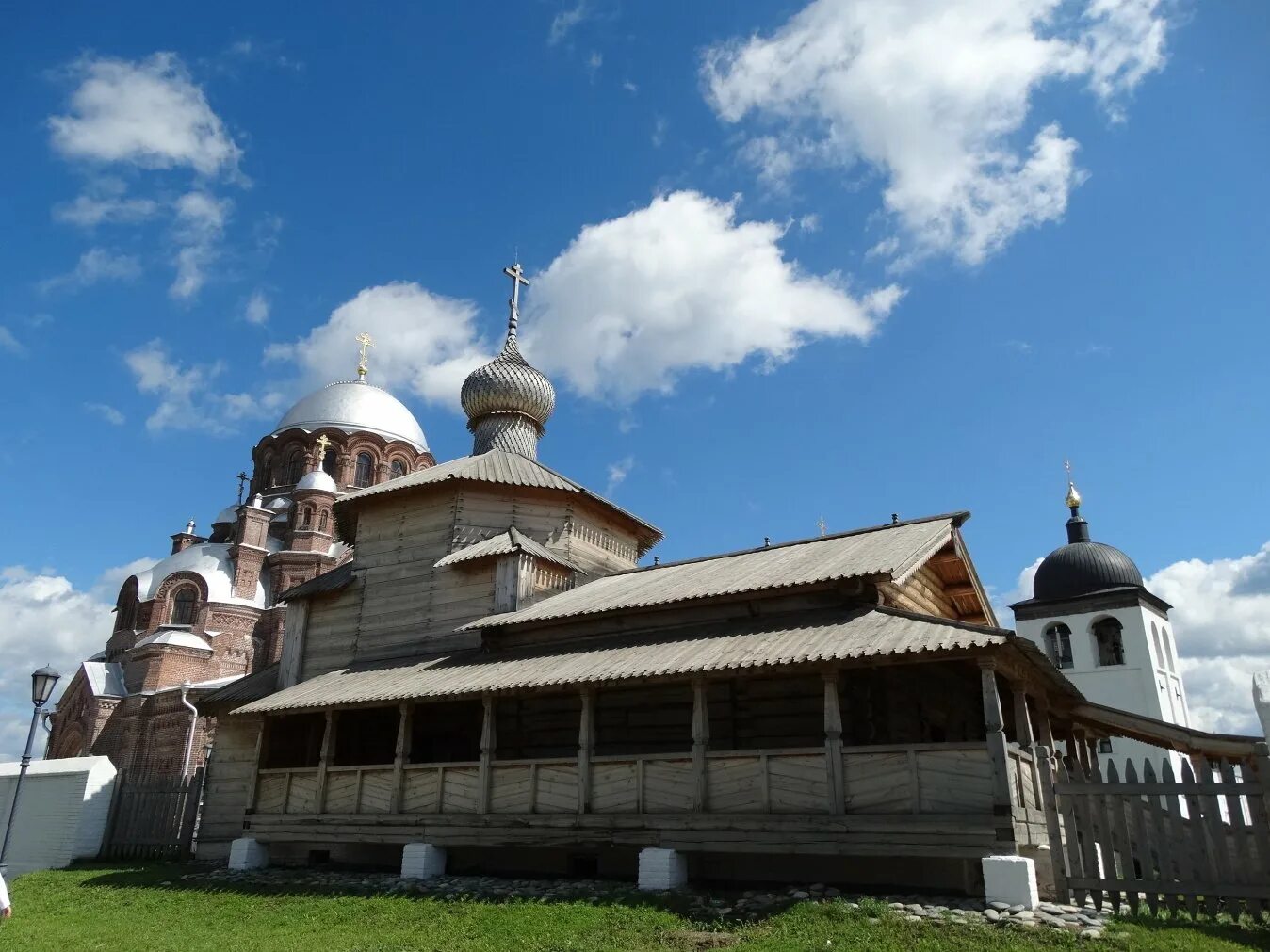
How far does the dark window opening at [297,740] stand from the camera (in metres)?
17.6

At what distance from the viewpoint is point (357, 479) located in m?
45.2

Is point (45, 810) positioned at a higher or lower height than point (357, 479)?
lower

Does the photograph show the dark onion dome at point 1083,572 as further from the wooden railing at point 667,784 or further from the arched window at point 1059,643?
the wooden railing at point 667,784

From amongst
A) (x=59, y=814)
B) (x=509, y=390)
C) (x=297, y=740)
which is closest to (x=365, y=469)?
(x=509, y=390)

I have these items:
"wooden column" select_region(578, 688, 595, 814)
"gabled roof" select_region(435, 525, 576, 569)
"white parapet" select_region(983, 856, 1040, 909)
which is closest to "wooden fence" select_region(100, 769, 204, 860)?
"gabled roof" select_region(435, 525, 576, 569)

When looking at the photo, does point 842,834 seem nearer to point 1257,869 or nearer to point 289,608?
point 1257,869

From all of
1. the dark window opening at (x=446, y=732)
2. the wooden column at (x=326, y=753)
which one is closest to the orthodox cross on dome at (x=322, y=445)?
the dark window opening at (x=446, y=732)

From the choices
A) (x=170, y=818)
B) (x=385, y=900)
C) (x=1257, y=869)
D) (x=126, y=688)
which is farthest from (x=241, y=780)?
(x=126, y=688)

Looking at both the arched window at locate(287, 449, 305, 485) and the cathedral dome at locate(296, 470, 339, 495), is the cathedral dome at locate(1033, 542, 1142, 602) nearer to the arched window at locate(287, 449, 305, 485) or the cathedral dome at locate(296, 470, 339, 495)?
the cathedral dome at locate(296, 470, 339, 495)

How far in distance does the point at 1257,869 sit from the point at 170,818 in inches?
676

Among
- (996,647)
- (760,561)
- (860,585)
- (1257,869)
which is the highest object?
(760,561)

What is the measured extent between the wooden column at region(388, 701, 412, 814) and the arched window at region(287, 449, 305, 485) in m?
33.2

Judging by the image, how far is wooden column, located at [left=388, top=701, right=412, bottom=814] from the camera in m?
14.0

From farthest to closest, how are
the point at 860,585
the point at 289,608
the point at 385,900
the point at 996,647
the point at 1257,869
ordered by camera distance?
1. the point at 289,608
2. the point at 860,585
3. the point at 385,900
4. the point at 996,647
5. the point at 1257,869
